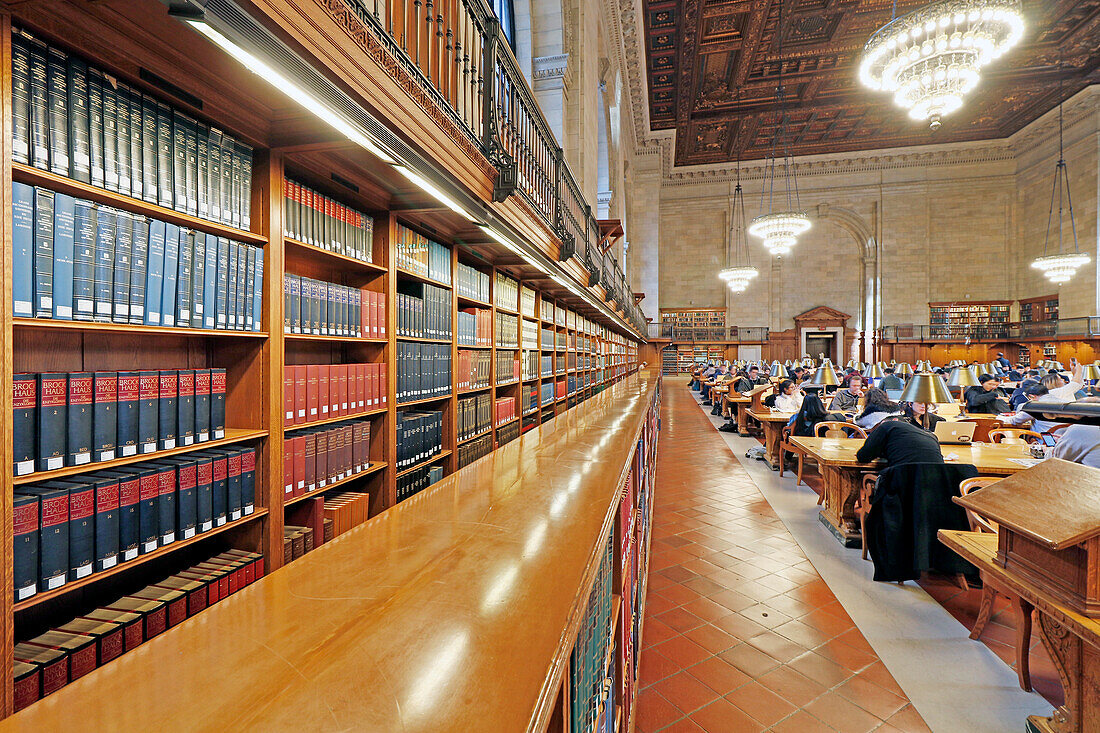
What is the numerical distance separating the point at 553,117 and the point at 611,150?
540cm

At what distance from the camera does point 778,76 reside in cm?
1479

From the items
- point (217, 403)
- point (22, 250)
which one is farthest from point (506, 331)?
point (22, 250)

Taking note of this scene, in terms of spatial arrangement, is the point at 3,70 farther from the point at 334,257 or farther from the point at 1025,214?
the point at 1025,214

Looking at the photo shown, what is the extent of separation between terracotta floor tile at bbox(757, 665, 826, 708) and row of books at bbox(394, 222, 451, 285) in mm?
2763

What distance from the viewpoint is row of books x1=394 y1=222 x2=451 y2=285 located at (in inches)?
111

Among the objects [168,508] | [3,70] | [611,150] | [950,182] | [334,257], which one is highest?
[950,182]

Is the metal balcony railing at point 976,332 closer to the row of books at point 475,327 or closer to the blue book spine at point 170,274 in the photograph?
the row of books at point 475,327

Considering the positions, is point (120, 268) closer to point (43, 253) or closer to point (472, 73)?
point (43, 253)

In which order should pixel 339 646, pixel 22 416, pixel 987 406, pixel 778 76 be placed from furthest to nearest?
1. pixel 778 76
2. pixel 987 406
3. pixel 22 416
4. pixel 339 646

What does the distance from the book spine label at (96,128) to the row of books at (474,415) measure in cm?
238

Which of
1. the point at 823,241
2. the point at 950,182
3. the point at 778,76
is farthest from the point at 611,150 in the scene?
the point at 950,182

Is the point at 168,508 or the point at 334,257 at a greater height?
the point at 334,257

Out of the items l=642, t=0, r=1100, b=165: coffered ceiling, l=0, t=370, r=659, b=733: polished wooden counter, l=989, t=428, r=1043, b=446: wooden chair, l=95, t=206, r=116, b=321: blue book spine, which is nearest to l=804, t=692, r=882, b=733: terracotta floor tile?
l=0, t=370, r=659, b=733: polished wooden counter

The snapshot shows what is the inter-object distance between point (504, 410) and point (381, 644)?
372 cm
